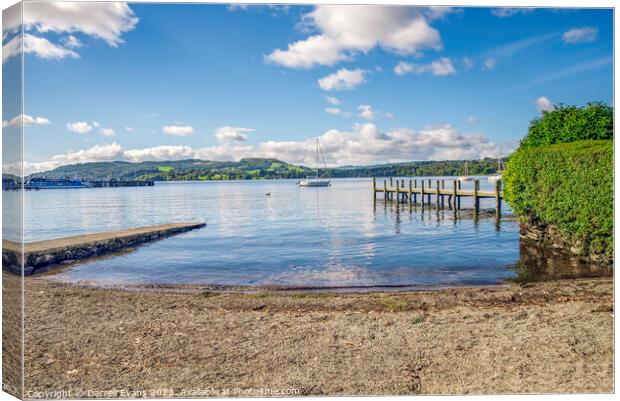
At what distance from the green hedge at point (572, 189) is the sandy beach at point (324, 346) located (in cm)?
283

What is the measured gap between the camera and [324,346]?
5.36 meters

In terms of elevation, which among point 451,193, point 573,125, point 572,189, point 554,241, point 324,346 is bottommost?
point 324,346

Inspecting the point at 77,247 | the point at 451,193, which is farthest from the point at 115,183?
the point at 77,247

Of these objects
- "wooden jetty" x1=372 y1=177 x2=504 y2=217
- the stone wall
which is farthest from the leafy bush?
"wooden jetty" x1=372 y1=177 x2=504 y2=217

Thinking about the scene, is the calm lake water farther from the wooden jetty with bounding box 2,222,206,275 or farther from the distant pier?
the distant pier

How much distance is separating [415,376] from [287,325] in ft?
6.78

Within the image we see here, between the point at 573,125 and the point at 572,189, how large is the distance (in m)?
3.40

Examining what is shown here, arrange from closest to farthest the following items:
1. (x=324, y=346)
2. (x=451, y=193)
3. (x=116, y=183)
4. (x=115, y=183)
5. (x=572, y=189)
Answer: (x=324, y=346), (x=572, y=189), (x=451, y=193), (x=115, y=183), (x=116, y=183)

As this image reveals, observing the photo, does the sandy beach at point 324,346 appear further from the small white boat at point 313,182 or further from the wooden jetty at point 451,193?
the small white boat at point 313,182

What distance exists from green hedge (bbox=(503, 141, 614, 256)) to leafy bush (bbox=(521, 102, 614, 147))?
3.09ft

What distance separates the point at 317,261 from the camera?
13758 mm

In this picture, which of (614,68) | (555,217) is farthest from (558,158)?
(614,68)

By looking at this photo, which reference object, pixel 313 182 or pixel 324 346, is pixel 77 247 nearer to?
pixel 324 346

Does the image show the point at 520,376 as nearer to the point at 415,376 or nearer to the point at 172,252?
the point at 415,376
